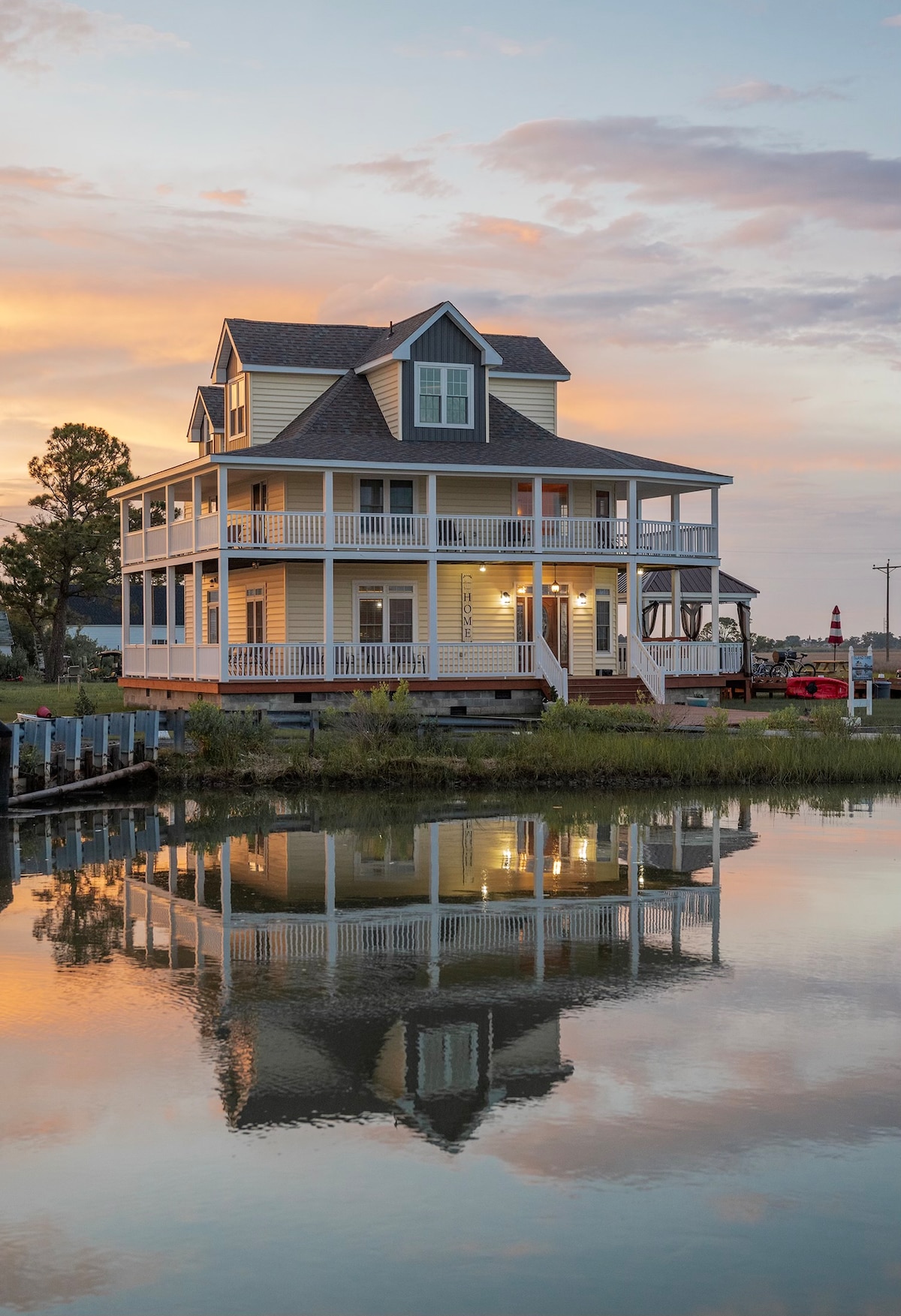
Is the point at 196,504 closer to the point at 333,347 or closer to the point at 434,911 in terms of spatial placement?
the point at 333,347

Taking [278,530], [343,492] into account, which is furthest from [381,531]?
[278,530]

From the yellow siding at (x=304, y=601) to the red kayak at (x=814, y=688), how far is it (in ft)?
61.5

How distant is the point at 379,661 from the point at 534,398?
38.4 feet

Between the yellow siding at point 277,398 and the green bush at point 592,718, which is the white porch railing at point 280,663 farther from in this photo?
the yellow siding at point 277,398

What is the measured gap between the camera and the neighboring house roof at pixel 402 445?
3709cm

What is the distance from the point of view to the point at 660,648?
40531 millimetres

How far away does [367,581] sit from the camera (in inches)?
1576

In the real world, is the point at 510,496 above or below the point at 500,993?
above

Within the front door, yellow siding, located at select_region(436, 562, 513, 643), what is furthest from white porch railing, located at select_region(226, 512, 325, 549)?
the front door

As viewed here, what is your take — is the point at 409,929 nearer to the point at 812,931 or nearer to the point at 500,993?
the point at 500,993

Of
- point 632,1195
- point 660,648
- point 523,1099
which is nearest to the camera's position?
point 632,1195

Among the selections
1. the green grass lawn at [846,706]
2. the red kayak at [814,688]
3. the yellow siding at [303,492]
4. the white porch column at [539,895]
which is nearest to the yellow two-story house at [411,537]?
the yellow siding at [303,492]

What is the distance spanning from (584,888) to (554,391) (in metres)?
30.6

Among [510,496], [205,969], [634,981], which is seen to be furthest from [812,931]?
[510,496]
